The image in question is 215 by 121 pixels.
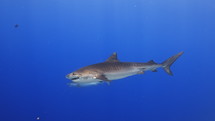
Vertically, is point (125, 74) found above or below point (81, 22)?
below

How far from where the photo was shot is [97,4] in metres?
12.2

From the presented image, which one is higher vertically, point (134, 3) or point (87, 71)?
point (134, 3)

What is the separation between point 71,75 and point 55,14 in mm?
7820

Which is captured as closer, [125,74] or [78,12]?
[125,74]

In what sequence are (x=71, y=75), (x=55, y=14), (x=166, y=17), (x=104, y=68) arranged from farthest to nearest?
(x=166, y=17) < (x=55, y=14) < (x=104, y=68) < (x=71, y=75)

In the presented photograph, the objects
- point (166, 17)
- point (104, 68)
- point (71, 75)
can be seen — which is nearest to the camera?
point (71, 75)

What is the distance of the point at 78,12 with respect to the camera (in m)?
12.3

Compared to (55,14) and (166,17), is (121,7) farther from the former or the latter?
(55,14)

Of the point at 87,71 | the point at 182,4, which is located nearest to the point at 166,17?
the point at 182,4

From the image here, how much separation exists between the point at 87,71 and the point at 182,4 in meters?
9.15

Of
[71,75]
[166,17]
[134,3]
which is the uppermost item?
[134,3]

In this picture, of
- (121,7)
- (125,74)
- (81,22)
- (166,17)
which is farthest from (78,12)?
(125,74)

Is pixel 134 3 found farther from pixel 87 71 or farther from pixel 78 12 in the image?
pixel 87 71

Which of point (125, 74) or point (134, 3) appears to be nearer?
point (125, 74)
